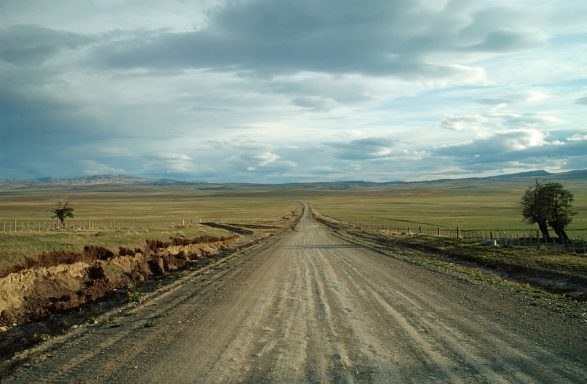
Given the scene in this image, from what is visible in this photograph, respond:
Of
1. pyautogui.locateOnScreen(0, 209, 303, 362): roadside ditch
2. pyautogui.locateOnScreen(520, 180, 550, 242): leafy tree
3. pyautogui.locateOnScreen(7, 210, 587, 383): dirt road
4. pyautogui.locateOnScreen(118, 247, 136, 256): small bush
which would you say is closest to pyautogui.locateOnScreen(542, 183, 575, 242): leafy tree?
pyautogui.locateOnScreen(520, 180, 550, 242): leafy tree

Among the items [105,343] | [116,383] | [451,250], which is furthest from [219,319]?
[451,250]

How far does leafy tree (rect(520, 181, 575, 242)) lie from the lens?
38.5 meters

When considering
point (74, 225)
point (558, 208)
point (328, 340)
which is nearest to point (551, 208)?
point (558, 208)

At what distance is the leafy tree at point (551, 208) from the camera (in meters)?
38.5

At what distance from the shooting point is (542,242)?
3834 cm

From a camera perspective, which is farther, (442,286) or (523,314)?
(442,286)

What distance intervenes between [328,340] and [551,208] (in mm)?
35797

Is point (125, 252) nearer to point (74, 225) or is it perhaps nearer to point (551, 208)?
point (551, 208)

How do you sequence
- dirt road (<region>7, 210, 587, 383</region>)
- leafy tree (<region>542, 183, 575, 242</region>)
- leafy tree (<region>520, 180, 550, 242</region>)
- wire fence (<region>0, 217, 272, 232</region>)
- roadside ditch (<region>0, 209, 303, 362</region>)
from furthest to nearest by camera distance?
wire fence (<region>0, 217, 272, 232</region>) < leafy tree (<region>520, 180, 550, 242</region>) < leafy tree (<region>542, 183, 575, 242</region>) < roadside ditch (<region>0, 209, 303, 362</region>) < dirt road (<region>7, 210, 587, 383</region>)

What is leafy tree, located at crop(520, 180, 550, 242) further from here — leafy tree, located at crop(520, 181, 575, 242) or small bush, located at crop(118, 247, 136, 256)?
small bush, located at crop(118, 247, 136, 256)

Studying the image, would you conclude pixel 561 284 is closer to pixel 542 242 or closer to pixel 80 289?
pixel 80 289

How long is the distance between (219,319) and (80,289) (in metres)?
9.38

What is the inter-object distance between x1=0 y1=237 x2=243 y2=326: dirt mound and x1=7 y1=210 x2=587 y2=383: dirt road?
4.47 metres

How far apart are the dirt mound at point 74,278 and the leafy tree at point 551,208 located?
30.0 metres
